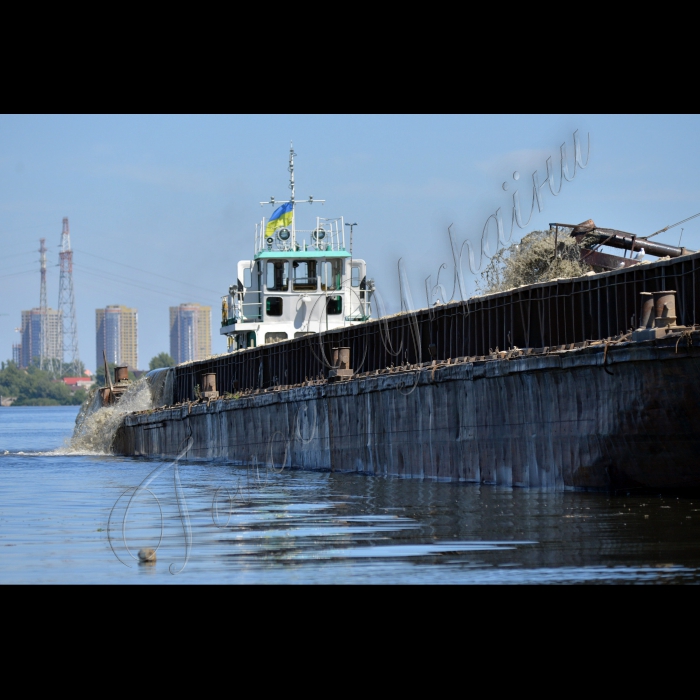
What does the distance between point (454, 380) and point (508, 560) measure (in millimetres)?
12884

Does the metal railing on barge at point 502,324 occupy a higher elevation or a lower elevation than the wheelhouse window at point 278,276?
lower

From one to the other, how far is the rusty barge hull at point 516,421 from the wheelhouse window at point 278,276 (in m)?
10.2

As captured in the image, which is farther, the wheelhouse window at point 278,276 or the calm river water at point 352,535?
the wheelhouse window at point 278,276

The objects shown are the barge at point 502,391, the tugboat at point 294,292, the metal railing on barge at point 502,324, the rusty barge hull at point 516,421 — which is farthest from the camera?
the tugboat at point 294,292

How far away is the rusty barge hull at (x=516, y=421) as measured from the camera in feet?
61.5

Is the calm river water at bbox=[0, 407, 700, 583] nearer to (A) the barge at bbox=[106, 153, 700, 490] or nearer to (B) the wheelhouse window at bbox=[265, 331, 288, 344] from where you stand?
(A) the barge at bbox=[106, 153, 700, 490]

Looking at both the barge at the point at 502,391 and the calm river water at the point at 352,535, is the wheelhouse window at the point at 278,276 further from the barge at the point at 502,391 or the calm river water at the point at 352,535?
the calm river water at the point at 352,535

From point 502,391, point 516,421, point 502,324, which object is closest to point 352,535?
point 516,421

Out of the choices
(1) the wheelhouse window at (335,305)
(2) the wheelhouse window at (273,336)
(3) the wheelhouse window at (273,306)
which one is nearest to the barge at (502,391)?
(2) the wheelhouse window at (273,336)

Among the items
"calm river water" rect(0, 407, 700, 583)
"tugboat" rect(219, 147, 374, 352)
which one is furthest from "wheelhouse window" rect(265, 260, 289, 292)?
"calm river water" rect(0, 407, 700, 583)
